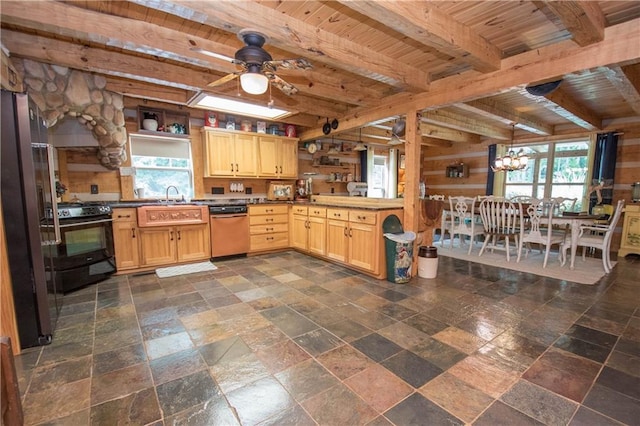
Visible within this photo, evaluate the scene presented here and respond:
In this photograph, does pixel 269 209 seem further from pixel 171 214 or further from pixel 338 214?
pixel 171 214

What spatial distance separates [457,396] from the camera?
1.65m

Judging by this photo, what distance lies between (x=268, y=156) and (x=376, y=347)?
4043 mm

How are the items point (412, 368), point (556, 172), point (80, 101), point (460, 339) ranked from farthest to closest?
1. point (556, 172)
2. point (80, 101)
3. point (460, 339)
4. point (412, 368)

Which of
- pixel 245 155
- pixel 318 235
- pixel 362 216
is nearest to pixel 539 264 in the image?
pixel 362 216

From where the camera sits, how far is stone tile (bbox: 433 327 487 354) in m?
2.16

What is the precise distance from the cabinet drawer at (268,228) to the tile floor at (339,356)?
1.57m

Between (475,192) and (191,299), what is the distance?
7.23 m

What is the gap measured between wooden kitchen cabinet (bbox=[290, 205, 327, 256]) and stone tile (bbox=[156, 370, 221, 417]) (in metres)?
2.87

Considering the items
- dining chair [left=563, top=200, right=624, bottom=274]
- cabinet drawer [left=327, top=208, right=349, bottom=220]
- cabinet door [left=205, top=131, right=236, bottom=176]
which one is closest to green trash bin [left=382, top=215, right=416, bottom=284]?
cabinet drawer [left=327, top=208, right=349, bottom=220]

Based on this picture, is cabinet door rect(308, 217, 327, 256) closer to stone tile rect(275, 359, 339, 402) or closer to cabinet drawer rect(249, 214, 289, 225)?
cabinet drawer rect(249, 214, 289, 225)

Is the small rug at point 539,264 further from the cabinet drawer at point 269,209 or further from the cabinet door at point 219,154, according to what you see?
the cabinet door at point 219,154

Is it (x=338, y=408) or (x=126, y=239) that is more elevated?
(x=126, y=239)

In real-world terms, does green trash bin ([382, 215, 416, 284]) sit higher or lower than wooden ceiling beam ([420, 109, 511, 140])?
lower

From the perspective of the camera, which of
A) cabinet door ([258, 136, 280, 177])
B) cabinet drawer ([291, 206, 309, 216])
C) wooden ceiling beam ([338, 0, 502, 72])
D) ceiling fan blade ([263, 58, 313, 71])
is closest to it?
wooden ceiling beam ([338, 0, 502, 72])
